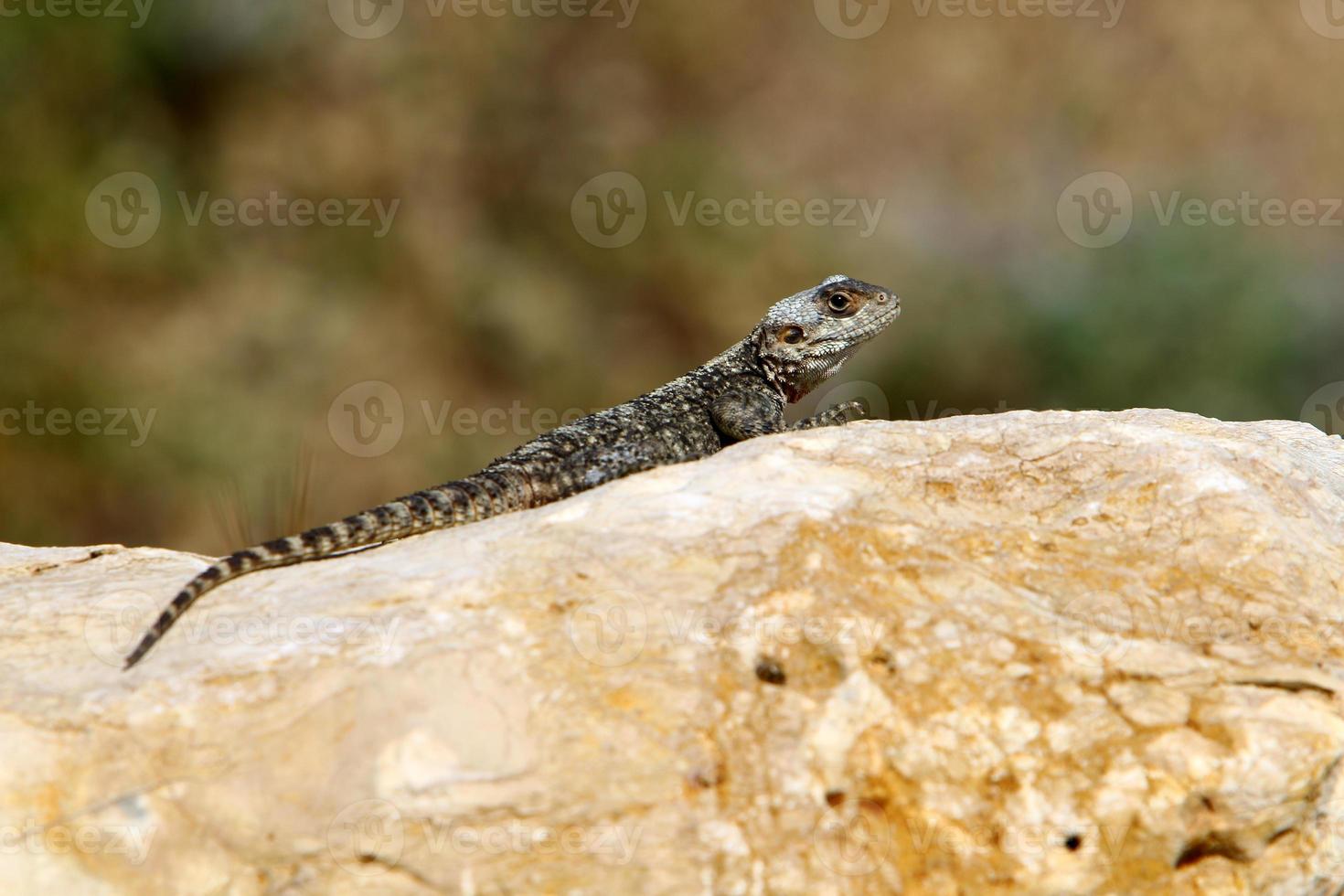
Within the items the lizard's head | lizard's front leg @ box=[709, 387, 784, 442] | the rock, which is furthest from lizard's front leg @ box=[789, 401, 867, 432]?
the rock

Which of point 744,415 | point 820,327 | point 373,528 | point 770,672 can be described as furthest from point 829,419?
point 770,672

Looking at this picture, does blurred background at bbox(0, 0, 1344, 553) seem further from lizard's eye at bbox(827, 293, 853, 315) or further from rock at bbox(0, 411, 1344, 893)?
rock at bbox(0, 411, 1344, 893)

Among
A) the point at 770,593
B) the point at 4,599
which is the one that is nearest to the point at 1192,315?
the point at 770,593

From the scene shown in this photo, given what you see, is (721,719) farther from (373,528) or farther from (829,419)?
(829,419)

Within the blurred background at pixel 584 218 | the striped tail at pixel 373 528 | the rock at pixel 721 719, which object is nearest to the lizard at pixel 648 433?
the striped tail at pixel 373 528

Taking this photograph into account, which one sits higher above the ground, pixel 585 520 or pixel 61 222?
pixel 61 222

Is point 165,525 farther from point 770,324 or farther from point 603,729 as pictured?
point 603,729

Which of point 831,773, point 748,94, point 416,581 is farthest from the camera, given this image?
point 748,94
